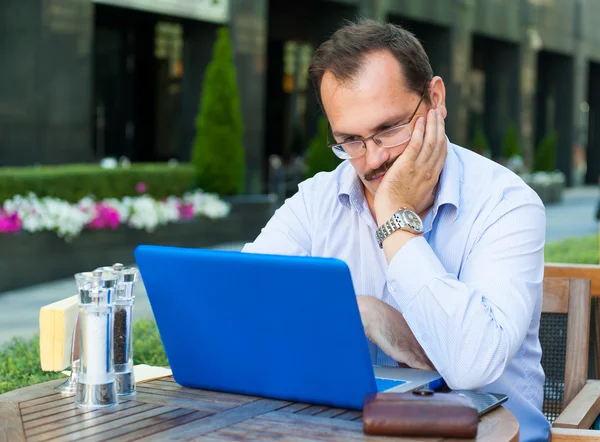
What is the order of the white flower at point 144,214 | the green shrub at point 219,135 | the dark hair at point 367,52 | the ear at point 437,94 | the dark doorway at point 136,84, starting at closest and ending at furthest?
the dark hair at point 367,52, the ear at point 437,94, the white flower at point 144,214, the green shrub at point 219,135, the dark doorway at point 136,84

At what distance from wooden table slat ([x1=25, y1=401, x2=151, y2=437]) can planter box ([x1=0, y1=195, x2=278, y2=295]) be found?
713cm

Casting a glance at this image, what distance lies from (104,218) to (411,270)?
8.27m

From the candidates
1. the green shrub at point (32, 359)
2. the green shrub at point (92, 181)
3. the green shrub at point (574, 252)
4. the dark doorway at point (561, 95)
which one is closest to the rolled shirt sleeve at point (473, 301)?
the green shrub at point (32, 359)

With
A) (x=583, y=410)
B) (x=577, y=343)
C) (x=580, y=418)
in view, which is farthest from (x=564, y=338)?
(x=580, y=418)

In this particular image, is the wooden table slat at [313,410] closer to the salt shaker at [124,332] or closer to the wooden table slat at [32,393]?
the salt shaker at [124,332]

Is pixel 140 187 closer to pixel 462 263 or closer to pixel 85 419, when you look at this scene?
pixel 462 263

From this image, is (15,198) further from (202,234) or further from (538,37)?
(538,37)

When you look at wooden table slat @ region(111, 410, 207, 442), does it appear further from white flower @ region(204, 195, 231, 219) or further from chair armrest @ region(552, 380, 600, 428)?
white flower @ region(204, 195, 231, 219)

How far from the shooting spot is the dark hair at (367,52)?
2.35 metres

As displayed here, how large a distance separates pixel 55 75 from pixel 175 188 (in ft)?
7.51

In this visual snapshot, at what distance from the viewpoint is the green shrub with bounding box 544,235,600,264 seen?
230 inches

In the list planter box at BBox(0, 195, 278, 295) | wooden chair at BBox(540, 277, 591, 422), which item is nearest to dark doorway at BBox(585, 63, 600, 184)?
planter box at BBox(0, 195, 278, 295)

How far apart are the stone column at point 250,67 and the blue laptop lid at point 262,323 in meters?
14.1

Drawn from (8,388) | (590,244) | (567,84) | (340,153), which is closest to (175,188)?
(590,244)
